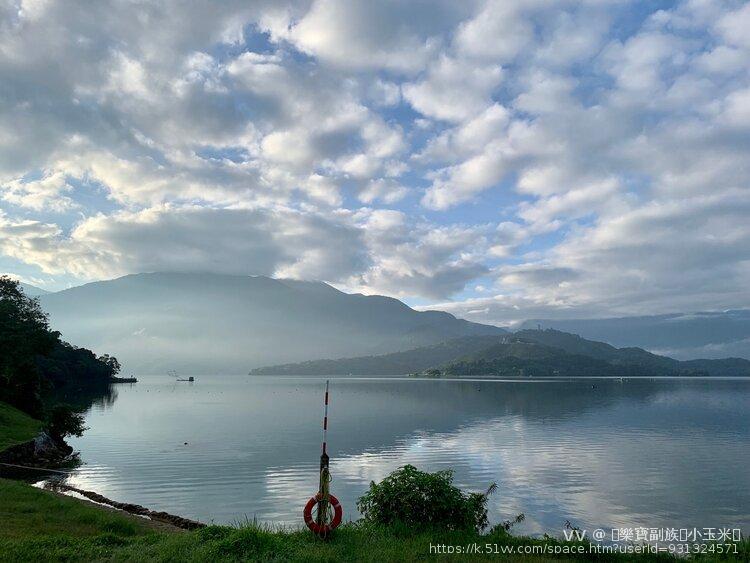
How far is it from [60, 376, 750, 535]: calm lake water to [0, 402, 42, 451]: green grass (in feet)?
19.9

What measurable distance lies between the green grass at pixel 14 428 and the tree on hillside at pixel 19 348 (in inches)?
473

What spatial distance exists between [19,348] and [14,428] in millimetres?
30744

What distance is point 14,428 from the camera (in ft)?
162

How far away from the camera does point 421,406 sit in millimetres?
117438

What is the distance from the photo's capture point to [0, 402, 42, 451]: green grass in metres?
44.0

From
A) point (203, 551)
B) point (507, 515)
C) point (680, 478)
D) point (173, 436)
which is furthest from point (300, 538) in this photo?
point (173, 436)

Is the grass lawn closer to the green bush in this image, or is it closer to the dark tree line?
the green bush

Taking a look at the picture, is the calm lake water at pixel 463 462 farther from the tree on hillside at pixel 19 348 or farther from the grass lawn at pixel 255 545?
the grass lawn at pixel 255 545

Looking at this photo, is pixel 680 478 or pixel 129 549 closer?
pixel 129 549

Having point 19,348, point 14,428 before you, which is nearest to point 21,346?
point 19,348

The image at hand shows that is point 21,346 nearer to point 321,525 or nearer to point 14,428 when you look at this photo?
point 14,428

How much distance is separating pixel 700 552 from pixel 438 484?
28.1 ft

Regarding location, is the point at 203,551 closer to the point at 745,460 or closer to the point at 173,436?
the point at 745,460

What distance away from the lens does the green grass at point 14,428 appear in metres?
44.0
